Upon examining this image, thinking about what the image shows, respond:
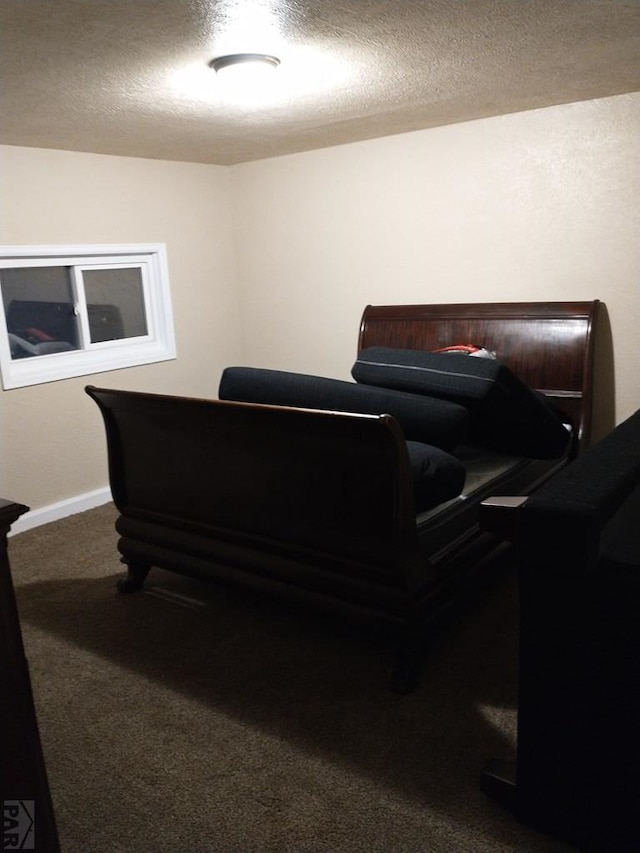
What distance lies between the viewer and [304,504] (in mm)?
2256

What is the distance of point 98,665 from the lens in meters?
2.43

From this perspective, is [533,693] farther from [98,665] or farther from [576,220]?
[576,220]

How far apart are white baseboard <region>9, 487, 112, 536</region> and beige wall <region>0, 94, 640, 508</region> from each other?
51 mm

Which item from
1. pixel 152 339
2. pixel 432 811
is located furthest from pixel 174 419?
pixel 152 339

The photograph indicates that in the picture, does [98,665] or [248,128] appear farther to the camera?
[248,128]

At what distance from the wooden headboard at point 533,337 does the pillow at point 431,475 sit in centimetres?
141

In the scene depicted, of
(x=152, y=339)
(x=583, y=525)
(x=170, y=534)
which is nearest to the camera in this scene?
(x=583, y=525)

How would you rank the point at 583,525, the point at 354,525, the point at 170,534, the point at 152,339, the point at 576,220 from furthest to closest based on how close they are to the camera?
1. the point at 152,339
2. the point at 576,220
3. the point at 170,534
4. the point at 354,525
5. the point at 583,525

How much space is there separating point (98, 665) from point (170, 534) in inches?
21.2

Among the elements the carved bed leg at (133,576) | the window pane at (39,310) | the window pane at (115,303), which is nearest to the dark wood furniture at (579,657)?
the carved bed leg at (133,576)

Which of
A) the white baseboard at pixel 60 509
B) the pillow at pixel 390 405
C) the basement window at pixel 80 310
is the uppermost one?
the basement window at pixel 80 310

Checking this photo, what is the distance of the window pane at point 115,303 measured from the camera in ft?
13.6

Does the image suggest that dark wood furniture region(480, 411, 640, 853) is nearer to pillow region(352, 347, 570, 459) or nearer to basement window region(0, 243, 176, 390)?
pillow region(352, 347, 570, 459)

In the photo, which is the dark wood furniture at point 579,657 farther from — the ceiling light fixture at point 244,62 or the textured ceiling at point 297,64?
the ceiling light fixture at point 244,62
